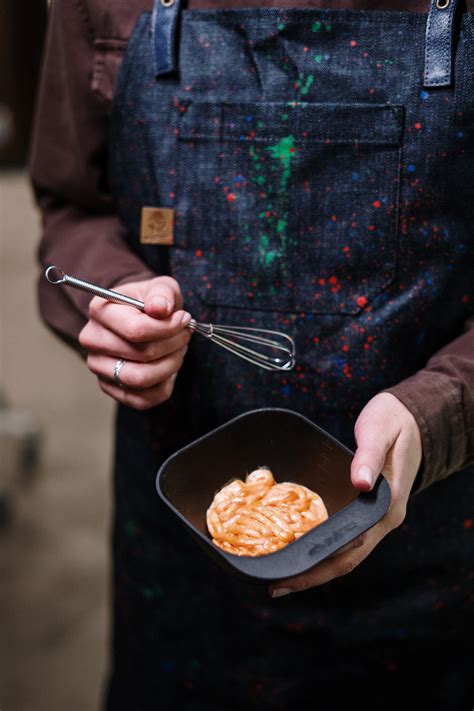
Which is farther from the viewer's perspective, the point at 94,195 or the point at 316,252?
the point at 94,195

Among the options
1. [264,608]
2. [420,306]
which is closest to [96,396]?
[264,608]

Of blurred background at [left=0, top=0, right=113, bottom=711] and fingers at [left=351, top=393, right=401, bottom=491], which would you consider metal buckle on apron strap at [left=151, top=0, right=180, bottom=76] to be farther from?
blurred background at [left=0, top=0, right=113, bottom=711]

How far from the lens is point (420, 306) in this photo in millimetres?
550

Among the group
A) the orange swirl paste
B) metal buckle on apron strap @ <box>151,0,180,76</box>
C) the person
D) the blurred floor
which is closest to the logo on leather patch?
the person

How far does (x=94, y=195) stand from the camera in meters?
0.69

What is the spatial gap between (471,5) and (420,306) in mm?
215

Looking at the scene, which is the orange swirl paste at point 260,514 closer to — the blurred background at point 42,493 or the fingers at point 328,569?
the fingers at point 328,569

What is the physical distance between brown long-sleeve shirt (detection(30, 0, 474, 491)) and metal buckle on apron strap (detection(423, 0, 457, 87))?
14mm

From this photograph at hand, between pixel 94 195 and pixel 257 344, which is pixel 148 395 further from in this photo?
pixel 94 195

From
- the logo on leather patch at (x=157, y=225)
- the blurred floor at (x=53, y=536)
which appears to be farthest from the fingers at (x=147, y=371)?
the blurred floor at (x=53, y=536)

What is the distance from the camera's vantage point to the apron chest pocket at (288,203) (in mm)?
533

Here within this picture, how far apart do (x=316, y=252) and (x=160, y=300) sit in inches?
5.4

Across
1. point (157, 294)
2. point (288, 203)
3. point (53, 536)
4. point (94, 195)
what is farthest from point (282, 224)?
point (53, 536)

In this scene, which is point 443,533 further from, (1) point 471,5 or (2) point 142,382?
(1) point 471,5
